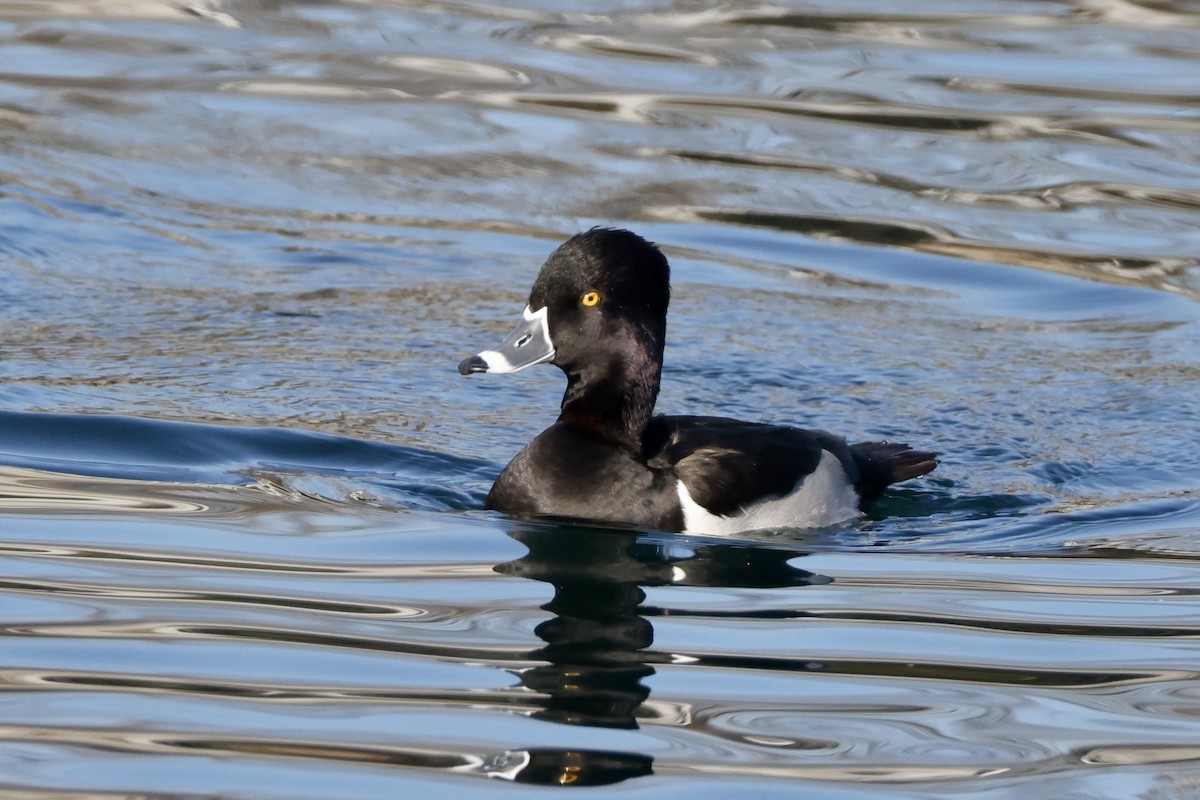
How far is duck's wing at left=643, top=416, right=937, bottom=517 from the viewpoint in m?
6.73

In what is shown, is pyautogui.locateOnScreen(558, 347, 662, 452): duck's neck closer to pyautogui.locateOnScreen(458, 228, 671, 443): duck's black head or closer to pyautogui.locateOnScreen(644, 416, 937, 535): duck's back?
pyautogui.locateOnScreen(458, 228, 671, 443): duck's black head

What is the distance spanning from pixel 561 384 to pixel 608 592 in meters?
3.54

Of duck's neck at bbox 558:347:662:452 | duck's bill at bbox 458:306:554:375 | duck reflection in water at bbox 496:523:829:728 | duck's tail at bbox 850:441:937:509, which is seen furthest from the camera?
duck's tail at bbox 850:441:937:509

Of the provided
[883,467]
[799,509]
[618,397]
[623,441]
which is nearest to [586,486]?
[623,441]

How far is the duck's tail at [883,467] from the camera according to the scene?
Answer: 7.39 metres

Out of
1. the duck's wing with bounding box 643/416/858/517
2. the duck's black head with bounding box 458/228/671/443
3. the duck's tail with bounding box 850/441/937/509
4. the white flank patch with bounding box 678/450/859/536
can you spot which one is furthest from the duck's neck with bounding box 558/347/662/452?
the duck's tail with bounding box 850/441/937/509

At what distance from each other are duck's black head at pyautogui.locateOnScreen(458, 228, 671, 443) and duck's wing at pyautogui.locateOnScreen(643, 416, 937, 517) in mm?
188

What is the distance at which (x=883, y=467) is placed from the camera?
748cm

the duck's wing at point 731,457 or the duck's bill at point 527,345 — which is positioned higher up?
the duck's bill at point 527,345

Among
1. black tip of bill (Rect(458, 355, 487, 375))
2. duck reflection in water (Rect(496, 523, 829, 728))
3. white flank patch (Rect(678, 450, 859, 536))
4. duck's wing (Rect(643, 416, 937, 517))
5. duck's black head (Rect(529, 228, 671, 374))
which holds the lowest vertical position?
duck reflection in water (Rect(496, 523, 829, 728))

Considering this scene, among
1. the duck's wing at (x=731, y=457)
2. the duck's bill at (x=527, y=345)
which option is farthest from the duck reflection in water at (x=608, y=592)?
the duck's bill at (x=527, y=345)

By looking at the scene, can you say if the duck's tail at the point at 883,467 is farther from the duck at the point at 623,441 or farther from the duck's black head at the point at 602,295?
the duck's black head at the point at 602,295

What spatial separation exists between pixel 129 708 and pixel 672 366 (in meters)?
A: 5.15

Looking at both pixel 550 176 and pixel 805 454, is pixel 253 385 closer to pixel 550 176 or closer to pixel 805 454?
pixel 805 454
